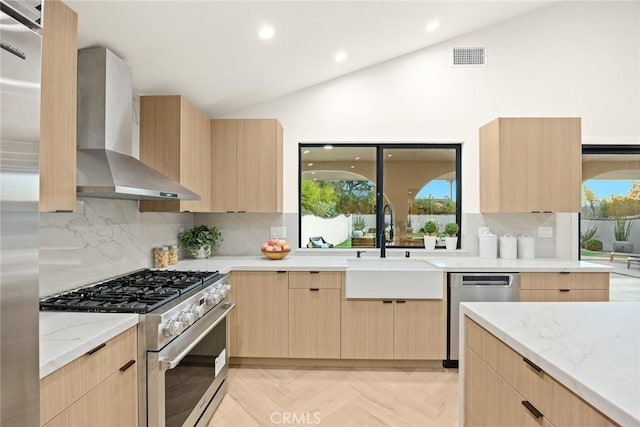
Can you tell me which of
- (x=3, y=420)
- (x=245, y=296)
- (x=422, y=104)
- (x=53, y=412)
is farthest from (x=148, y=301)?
(x=422, y=104)

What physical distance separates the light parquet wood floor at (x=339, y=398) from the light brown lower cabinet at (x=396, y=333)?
0.53 feet

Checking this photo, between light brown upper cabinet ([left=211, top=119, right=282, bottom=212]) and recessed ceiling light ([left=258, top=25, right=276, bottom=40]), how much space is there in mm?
Answer: 924

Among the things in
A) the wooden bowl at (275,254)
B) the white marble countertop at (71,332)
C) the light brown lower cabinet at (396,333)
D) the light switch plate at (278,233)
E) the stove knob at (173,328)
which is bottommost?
the light brown lower cabinet at (396,333)

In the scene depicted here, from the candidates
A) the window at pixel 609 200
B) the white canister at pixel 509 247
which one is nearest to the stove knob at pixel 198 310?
the white canister at pixel 509 247

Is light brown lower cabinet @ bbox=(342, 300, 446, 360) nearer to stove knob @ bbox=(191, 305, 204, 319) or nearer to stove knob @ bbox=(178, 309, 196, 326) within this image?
stove knob @ bbox=(191, 305, 204, 319)

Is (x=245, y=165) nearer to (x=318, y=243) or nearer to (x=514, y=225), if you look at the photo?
(x=318, y=243)

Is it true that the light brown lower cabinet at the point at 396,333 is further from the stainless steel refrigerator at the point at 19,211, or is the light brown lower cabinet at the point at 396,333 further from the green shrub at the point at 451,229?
the stainless steel refrigerator at the point at 19,211

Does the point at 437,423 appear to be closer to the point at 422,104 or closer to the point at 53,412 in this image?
the point at 53,412

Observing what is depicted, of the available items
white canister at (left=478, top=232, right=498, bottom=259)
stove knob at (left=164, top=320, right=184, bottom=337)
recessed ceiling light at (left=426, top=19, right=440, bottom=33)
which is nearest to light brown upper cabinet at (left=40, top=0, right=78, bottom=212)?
stove knob at (left=164, top=320, right=184, bottom=337)

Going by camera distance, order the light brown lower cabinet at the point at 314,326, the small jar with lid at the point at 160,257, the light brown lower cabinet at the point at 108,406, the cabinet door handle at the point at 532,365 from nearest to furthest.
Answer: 1. the cabinet door handle at the point at 532,365
2. the light brown lower cabinet at the point at 108,406
3. the small jar with lid at the point at 160,257
4. the light brown lower cabinet at the point at 314,326

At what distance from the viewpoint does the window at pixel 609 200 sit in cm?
362

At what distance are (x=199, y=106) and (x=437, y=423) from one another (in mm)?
3165

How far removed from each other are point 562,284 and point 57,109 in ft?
12.0

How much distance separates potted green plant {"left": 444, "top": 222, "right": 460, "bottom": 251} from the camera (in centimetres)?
365
